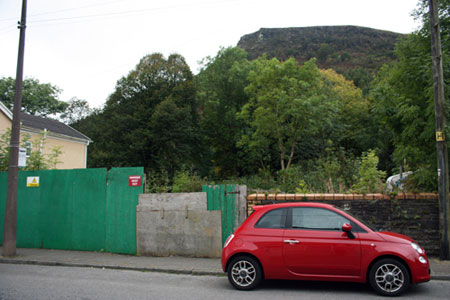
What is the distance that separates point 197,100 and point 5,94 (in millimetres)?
30687

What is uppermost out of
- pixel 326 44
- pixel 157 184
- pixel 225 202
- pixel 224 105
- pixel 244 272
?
pixel 326 44

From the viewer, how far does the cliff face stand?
132m

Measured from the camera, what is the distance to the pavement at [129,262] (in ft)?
26.7

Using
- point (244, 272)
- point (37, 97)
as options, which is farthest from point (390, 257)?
point (37, 97)

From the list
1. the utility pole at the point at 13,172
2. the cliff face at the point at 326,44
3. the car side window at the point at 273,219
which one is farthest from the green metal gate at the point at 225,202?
the cliff face at the point at 326,44

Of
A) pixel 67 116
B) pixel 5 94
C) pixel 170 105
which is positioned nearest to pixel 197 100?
pixel 170 105

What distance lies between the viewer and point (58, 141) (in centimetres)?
3025

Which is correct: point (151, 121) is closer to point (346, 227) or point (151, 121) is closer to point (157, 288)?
point (157, 288)

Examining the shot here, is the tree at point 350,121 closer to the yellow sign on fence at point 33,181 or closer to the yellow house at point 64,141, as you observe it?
the yellow house at point 64,141

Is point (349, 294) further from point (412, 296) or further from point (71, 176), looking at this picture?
point (71, 176)

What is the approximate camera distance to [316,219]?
656 centimetres

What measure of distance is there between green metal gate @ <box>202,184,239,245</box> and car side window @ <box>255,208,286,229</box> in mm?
2993

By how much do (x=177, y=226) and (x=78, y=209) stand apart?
339 centimetres

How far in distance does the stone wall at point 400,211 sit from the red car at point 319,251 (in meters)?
2.77
